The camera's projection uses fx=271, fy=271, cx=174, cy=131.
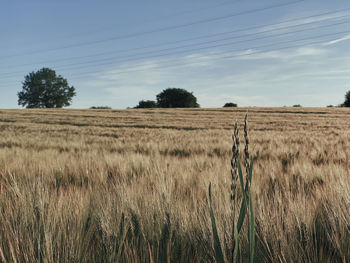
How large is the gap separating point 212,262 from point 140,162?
7.66 feet

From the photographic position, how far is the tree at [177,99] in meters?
77.1

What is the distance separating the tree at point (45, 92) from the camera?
224ft

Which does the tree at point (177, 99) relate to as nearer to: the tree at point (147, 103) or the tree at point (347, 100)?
the tree at point (147, 103)

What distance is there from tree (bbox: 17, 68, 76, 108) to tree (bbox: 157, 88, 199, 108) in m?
25.2

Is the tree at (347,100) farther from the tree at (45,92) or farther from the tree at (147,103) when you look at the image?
the tree at (45,92)

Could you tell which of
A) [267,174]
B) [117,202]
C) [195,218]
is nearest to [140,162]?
[267,174]

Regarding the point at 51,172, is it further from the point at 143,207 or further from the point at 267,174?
the point at 267,174

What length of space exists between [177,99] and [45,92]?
3464 cm

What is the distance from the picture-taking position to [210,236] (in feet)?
3.64

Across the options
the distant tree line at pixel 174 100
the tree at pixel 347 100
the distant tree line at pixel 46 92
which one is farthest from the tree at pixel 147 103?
the tree at pixel 347 100

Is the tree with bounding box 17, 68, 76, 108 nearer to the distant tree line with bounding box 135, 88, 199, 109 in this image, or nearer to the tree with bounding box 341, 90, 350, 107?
the distant tree line with bounding box 135, 88, 199, 109

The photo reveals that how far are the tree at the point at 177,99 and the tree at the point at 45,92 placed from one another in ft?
82.8

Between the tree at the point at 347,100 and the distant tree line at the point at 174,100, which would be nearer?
the tree at the point at 347,100

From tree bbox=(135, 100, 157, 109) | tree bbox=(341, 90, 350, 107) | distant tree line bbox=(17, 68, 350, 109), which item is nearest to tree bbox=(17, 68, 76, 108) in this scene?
distant tree line bbox=(17, 68, 350, 109)
